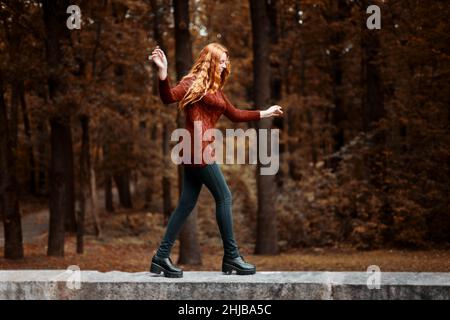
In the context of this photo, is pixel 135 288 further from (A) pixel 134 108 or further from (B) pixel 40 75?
(A) pixel 134 108

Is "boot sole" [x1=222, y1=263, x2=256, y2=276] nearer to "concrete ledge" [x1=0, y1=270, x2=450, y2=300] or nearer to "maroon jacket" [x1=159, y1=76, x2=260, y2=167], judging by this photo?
"concrete ledge" [x1=0, y1=270, x2=450, y2=300]

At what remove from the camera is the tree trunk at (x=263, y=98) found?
1556cm

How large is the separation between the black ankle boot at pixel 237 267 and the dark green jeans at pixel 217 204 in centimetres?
5

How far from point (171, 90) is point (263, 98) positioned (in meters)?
9.82

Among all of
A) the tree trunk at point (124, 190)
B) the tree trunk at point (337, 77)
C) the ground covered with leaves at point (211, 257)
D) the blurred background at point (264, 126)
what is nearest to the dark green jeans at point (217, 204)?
the ground covered with leaves at point (211, 257)

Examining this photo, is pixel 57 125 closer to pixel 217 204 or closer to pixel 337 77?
pixel 217 204

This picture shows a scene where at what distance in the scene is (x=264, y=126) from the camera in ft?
51.1

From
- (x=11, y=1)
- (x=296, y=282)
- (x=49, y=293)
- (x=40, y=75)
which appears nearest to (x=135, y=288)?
(x=49, y=293)

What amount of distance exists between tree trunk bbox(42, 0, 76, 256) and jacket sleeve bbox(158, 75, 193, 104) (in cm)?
943

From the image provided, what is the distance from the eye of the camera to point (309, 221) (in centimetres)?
1841

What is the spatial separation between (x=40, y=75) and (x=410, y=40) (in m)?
8.77

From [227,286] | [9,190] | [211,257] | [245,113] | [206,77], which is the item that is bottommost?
[211,257]

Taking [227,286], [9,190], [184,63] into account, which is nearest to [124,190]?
[9,190]

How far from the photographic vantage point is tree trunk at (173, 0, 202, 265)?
539 inches
